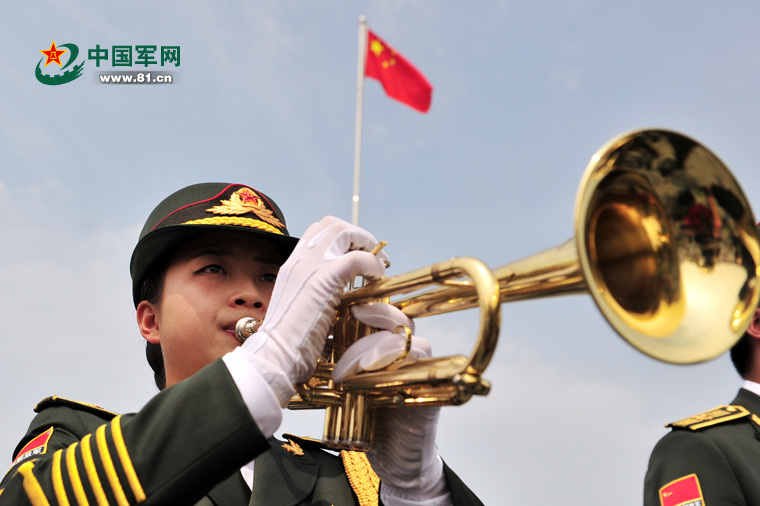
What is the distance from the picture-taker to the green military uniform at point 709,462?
398 centimetres

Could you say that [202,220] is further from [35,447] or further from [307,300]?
[35,447]

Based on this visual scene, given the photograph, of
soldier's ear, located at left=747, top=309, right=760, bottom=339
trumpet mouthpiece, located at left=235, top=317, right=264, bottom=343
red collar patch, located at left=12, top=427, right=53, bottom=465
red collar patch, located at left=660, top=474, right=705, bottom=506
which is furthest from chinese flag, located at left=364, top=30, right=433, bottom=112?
red collar patch, located at left=12, top=427, right=53, bottom=465

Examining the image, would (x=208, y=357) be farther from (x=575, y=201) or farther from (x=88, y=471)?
(x=575, y=201)

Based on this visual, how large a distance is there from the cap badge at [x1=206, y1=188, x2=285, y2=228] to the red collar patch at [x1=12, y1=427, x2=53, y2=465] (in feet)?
4.38

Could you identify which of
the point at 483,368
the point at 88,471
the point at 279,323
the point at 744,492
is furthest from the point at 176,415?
the point at 744,492

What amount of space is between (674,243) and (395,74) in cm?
914

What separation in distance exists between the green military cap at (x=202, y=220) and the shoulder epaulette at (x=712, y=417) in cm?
285

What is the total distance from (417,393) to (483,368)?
1.24 feet

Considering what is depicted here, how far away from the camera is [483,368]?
2.11 metres

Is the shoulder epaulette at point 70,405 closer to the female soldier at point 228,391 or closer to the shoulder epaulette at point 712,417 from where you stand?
the female soldier at point 228,391

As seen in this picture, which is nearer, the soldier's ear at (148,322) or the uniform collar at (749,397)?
the soldier's ear at (148,322)

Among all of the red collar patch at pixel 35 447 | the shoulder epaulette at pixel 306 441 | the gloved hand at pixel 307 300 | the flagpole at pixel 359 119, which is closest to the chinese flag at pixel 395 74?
the flagpole at pixel 359 119

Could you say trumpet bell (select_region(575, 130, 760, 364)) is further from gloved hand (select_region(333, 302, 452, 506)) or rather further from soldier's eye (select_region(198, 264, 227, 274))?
soldier's eye (select_region(198, 264, 227, 274))

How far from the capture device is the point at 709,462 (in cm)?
412
